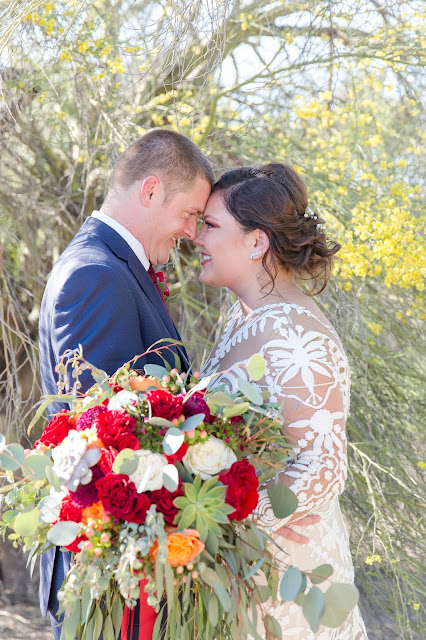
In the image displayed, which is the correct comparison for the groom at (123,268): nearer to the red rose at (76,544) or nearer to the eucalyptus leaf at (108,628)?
the eucalyptus leaf at (108,628)

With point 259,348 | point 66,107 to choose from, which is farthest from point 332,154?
point 259,348

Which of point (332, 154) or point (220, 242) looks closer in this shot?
point (220, 242)

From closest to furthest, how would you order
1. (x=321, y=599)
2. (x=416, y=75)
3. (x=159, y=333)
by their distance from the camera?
(x=321, y=599) < (x=159, y=333) < (x=416, y=75)

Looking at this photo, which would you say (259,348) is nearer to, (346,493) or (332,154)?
(346,493)

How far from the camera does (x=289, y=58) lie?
358 centimetres

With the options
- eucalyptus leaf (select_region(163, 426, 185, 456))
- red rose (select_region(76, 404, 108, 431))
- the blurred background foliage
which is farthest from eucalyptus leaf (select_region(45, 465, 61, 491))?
the blurred background foliage

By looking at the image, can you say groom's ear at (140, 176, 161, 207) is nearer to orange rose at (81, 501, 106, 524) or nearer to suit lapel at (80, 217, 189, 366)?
suit lapel at (80, 217, 189, 366)

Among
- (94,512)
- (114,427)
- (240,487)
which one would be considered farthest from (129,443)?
(240,487)

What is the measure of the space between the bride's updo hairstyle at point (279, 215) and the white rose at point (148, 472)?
0.95m

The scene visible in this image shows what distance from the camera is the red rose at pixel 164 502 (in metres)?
1.34

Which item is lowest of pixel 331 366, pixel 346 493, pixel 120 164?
pixel 346 493

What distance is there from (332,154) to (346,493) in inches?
68.7

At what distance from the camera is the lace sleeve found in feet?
5.83

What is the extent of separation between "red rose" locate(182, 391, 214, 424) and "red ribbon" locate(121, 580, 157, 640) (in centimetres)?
42
